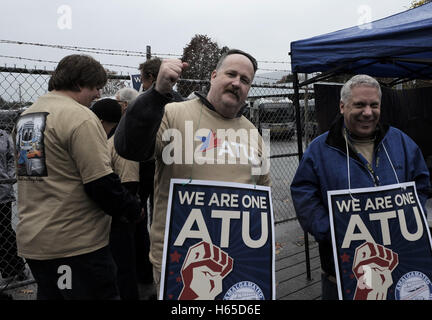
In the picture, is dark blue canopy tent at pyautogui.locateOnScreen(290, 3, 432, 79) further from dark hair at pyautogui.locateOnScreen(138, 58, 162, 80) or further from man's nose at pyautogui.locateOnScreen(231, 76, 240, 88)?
man's nose at pyautogui.locateOnScreen(231, 76, 240, 88)

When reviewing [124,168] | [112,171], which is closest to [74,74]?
[112,171]

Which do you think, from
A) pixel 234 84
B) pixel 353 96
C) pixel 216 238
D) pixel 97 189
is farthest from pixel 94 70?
pixel 353 96

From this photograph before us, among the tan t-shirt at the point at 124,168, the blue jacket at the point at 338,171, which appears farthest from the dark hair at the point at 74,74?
the blue jacket at the point at 338,171

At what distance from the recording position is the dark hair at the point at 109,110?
2.56 m

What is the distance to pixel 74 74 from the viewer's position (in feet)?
6.07

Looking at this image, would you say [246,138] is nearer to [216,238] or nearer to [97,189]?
[216,238]

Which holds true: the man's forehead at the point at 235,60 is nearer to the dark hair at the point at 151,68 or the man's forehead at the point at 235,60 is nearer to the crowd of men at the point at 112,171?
the crowd of men at the point at 112,171

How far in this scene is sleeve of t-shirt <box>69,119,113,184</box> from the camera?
1.69 metres

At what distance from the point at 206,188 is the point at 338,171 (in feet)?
2.81

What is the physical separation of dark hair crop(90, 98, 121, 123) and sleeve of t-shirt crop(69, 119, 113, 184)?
0.84 metres

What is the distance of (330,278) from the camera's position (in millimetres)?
1964

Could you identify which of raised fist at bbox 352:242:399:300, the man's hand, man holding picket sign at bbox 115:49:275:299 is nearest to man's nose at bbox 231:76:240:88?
man holding picket sign at bbox 115:49:275:299

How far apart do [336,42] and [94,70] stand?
7.35 feet
